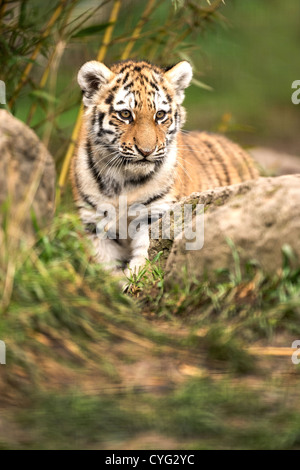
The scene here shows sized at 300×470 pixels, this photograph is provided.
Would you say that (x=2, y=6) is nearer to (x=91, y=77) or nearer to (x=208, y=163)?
(x=91, y=77)

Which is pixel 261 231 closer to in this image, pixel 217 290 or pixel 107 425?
pixel 217 290

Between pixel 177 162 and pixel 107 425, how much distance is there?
9.13 feet

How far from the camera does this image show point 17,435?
3115 mm

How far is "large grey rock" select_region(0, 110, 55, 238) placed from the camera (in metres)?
4.22

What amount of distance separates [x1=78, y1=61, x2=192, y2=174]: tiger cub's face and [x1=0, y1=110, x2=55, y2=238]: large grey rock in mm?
728

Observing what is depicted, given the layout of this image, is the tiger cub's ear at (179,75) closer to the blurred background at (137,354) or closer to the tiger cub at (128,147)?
the tiger cub at (128,147)

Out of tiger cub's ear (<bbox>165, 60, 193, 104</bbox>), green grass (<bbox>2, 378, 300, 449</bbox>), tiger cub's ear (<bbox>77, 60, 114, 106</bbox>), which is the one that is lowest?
green grass (<bbox>2, 378, 300, 449</bbox>)

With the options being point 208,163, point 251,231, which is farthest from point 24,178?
point 208,163

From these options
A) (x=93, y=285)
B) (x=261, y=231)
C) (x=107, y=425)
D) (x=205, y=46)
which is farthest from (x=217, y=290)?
(x=205, y=46)

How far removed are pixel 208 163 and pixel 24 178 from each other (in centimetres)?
243

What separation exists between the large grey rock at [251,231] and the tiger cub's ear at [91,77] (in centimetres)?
162

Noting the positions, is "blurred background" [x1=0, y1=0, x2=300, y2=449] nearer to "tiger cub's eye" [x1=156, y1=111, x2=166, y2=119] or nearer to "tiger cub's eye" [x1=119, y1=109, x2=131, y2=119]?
"tiger cub's eye" [x1=119, y1=109, x2=131, y2=119]

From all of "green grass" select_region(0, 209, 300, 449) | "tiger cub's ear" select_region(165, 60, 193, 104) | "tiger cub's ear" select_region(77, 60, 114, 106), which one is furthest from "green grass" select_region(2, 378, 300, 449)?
"tiger cub's ear" select_region(165, 60, 193, 104)

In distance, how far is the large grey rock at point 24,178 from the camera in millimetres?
4219
